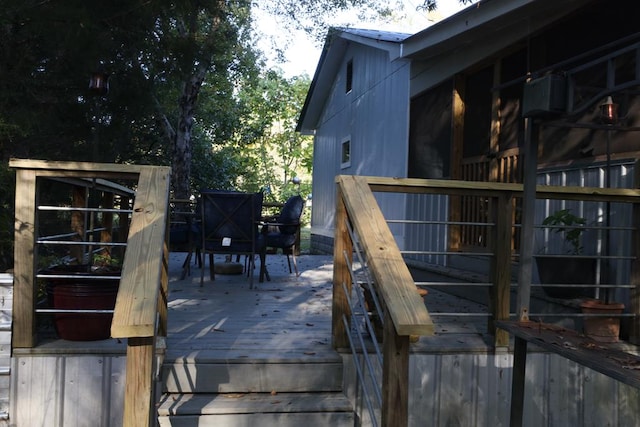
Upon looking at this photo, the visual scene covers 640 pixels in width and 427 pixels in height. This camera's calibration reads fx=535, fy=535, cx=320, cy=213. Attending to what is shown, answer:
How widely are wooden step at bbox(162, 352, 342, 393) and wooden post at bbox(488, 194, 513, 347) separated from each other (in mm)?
932

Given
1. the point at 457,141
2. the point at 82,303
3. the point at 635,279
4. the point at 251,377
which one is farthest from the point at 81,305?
the point at 457,141

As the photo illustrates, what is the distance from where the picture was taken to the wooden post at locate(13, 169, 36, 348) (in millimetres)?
2588

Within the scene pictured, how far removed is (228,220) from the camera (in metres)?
4.91

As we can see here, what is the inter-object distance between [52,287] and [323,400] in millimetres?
1561

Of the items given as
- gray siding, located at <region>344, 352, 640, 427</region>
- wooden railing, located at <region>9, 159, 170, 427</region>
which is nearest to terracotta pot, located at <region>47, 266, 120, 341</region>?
wooden railing, located at <region>9, 159, 170, 427</region>

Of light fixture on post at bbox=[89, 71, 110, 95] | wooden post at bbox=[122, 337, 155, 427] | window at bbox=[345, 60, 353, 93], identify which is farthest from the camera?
window at bbox=[345, 60, 353, 93]

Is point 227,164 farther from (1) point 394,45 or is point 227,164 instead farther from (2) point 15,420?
(2) point 15,420

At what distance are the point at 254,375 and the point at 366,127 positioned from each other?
633cm

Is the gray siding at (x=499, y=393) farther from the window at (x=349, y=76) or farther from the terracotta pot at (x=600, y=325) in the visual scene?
the window at (x=349, y=76)

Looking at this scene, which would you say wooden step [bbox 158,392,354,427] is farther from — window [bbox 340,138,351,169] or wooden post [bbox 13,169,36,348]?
window [bbox 340,138,351,169]

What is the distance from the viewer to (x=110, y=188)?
4273mm

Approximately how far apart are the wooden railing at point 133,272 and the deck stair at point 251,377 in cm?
33

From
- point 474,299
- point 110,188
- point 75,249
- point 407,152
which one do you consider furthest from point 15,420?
point 407,152

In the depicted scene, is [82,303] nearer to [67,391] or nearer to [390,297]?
[67,391]
